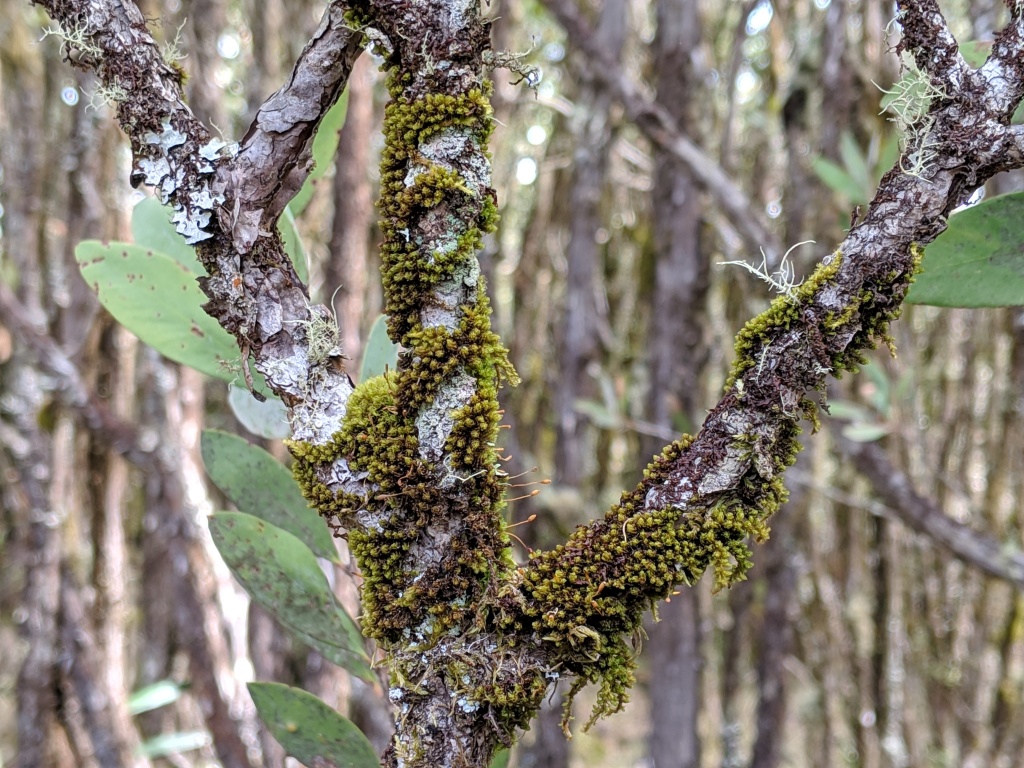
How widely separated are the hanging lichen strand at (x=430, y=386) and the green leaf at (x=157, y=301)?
160 mm

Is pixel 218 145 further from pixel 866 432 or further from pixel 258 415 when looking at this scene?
pixel 866 432

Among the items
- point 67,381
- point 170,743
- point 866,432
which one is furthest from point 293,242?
point 170,743

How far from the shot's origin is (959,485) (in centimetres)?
178

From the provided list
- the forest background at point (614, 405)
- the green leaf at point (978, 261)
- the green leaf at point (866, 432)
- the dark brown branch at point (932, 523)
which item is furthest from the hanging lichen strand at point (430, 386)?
the dark brown branch at point (932, 523)

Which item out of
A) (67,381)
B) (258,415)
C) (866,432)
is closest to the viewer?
(258,415)

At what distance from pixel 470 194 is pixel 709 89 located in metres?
1.29

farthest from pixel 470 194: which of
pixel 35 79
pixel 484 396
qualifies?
pixel 35 79

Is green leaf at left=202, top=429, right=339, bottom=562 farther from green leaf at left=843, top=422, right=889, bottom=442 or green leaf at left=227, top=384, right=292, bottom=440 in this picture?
green leaf at left=843, top=422, right=889, bottom=442

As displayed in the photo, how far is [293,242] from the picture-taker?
54 centimetres

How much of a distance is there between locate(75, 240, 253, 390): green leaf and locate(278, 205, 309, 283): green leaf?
7 centimetres

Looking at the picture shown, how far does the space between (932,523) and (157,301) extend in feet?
3.47

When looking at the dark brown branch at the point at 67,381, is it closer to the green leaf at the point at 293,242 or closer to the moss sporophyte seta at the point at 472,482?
the green leaf at the point at 293,242

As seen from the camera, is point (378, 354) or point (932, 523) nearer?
point (378, 354)

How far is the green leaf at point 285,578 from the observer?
19.0 inches
